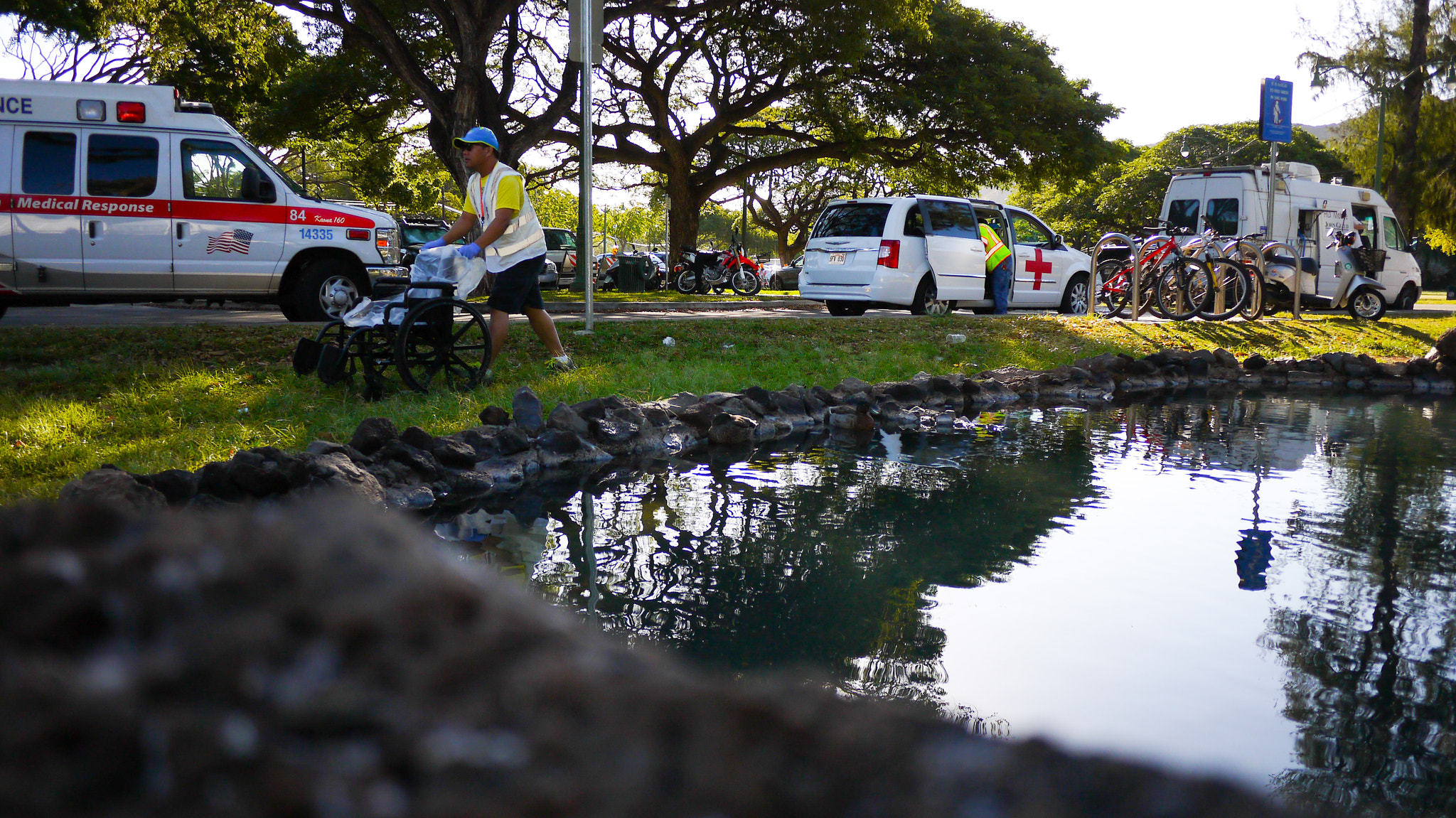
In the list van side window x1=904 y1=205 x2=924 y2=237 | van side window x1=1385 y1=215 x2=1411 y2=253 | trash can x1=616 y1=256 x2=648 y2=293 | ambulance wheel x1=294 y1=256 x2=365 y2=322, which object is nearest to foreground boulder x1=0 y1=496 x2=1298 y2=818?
ambulance wheel x1=294 y1=256 x2=365 y2=322

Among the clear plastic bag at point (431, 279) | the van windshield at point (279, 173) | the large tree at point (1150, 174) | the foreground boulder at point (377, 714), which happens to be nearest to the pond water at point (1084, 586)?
the foreground boulder at point (377, 714)

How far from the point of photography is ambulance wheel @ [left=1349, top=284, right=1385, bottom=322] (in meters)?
18.0

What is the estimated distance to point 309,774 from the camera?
0.53m

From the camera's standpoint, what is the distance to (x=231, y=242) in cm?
1150

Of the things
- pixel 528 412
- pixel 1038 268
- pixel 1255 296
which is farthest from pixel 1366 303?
pixel 528 412

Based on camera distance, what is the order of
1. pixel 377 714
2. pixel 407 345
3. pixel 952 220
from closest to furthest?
pixel 377 714
pixel 407 345
pixel 952 220

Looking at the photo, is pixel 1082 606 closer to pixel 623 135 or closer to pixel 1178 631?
pixel 1178 631

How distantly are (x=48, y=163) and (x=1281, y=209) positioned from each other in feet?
60.5

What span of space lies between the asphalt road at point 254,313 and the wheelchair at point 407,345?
11.8 ft

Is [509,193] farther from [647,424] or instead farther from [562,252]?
[562,252]

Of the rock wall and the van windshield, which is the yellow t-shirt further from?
the van windshield

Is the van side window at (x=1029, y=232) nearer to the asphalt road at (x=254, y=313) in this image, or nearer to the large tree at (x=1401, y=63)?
the asphalt road at (x=254, y=313)

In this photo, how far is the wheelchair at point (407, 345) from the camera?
7.09 metres

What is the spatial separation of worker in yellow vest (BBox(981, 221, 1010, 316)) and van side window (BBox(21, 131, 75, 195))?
11.2 metres
